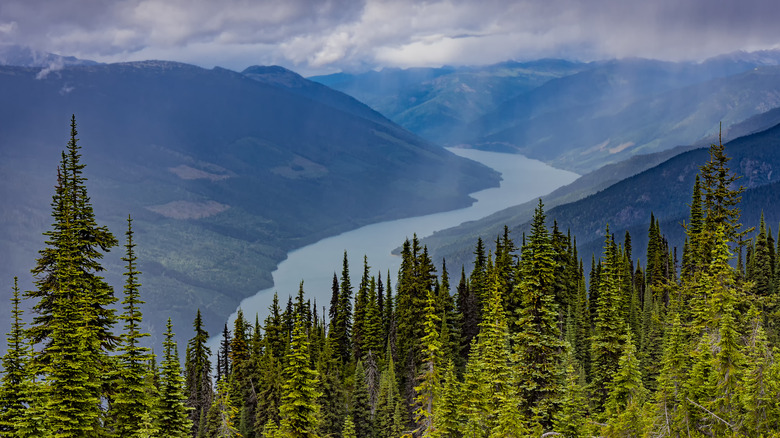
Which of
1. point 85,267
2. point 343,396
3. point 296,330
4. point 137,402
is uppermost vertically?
point 85,267

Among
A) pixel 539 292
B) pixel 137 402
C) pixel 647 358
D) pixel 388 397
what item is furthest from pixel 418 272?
pixel 137 402

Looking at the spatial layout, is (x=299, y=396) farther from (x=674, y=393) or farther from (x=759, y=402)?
→ (x=759, y=402)

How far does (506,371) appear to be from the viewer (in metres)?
37.1

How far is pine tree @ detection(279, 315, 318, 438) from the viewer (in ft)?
120

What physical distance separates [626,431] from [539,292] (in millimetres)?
7695

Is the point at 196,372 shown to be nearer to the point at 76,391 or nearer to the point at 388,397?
the point at 388,397

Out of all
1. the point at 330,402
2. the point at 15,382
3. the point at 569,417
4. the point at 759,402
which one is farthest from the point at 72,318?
the point at 330,402

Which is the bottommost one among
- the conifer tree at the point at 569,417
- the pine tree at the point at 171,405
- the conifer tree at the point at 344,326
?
the conifer tree at the point at 569,417

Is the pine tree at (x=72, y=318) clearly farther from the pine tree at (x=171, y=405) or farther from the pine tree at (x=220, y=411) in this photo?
the pine tree at (x=220, y=411)

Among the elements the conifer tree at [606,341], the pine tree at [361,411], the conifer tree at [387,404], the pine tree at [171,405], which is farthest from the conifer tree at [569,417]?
the pine tree at [361,411]

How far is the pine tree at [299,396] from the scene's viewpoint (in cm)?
3669

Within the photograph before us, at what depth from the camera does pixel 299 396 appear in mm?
36844

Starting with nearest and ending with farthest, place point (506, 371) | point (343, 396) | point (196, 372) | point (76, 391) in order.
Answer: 1. point (76, 391)
2. point (506, 371)
3. point (343, 396)
4. point (196, 372)

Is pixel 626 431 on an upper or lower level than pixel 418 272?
lower
